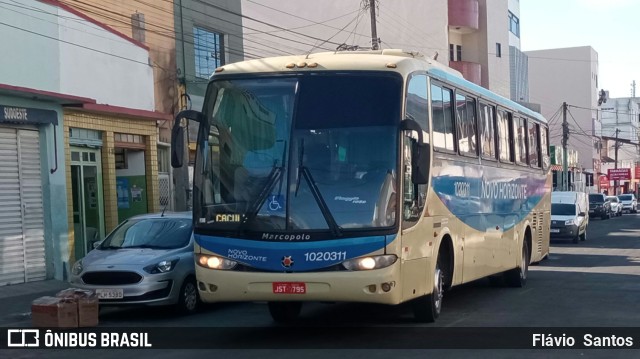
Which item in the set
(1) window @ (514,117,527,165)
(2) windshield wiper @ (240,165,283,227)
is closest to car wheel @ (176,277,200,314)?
(2) windshield wiper @ (240,165,283,227)

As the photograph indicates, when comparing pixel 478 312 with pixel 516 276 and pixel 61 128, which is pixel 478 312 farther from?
pixel 61 128

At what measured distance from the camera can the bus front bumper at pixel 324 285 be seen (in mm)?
10125

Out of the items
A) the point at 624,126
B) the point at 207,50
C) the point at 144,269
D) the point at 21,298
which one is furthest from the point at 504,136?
the point at 624,126

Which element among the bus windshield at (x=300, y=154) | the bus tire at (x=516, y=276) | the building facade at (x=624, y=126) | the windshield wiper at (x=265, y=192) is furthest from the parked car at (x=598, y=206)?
the windshield wiper at (x=265, y=192)

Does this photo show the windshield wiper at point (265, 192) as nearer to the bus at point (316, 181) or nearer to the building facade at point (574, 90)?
the bus at point (316, 181)

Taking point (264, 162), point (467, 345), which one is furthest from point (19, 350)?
point (467, 345)

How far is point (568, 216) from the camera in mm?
34812

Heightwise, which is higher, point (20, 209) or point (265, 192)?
point (265, 192)

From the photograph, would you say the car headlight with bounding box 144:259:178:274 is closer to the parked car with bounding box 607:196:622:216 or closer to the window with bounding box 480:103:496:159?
the window with bounding box 480:103:496:159

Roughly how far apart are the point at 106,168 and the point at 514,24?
4308 centimetres

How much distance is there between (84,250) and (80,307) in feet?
29.4

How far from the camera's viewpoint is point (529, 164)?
19.1 m

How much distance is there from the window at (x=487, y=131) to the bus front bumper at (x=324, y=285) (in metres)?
5.37

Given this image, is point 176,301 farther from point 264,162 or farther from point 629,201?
point 629,201
